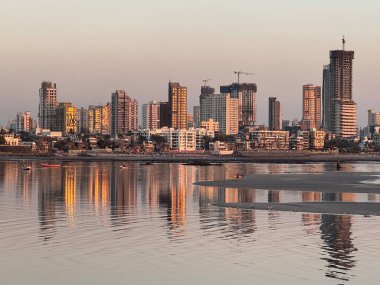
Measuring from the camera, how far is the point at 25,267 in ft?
107

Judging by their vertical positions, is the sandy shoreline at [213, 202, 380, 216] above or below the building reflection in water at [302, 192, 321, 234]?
above

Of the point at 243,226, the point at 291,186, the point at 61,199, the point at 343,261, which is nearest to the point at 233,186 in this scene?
the point at 291,186

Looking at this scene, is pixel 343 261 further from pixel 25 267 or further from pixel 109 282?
pixel 25 267

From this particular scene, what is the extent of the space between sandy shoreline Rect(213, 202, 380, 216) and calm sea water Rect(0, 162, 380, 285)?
2.40 metres

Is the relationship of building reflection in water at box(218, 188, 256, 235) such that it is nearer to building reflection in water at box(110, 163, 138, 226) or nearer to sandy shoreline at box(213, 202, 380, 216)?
sandy shoreline at box(213, 202, 380, 216)

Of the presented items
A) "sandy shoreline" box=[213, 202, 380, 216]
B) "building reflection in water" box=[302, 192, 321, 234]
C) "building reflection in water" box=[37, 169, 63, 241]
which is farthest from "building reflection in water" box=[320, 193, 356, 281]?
"building reflection in water" box=[37, 169, 63, 241]

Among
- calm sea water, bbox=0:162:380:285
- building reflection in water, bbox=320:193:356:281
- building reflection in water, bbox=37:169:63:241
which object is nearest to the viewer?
calm sea water, bbox=0:162:380:285

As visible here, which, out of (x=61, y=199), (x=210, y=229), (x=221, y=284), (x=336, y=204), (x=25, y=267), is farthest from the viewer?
(x=61, y=199)

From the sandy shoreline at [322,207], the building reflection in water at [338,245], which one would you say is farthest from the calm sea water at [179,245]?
the sandy shoreline at [322,207]

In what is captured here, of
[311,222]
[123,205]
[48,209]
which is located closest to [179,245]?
[311,222]

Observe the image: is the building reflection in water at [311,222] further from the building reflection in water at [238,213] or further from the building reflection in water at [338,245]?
the building reflection in water at [238,213]

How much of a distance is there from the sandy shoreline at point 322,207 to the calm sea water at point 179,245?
2398 millimetres

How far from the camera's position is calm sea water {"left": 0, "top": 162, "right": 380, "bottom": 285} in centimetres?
3134

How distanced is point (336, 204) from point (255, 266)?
102ft
